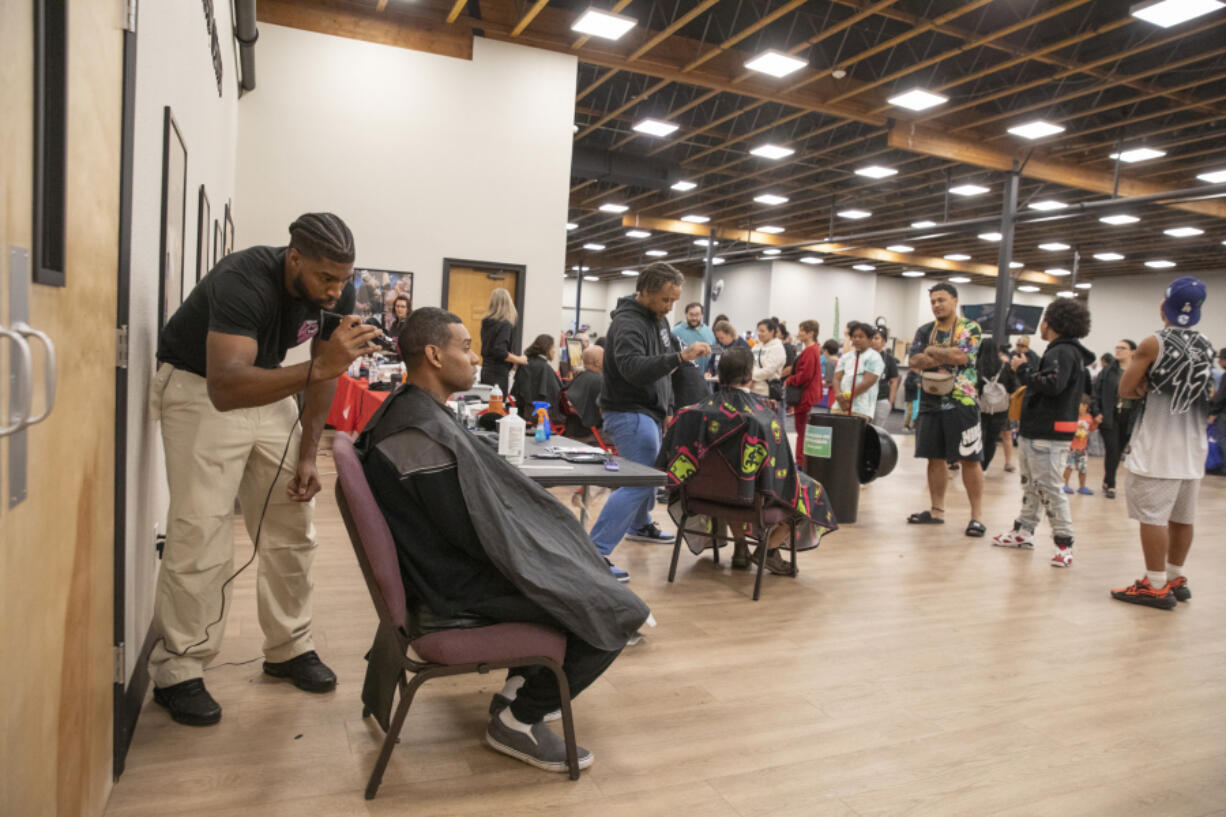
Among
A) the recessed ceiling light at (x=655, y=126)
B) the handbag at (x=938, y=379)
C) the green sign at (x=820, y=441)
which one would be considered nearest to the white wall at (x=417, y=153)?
the recessed ceiling light at (x=655, y=126)

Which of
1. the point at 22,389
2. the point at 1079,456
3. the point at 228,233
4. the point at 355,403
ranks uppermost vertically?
the point at 228,233

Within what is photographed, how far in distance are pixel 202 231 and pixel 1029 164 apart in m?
10.7

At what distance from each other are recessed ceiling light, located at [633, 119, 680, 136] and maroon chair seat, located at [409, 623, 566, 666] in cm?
917

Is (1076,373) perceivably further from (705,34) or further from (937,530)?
(705,34)

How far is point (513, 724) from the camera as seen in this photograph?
2.12 metres

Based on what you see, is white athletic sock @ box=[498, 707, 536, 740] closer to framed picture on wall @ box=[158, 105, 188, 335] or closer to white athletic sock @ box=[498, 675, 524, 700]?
white athletic sock @ box=[498, 675, 524, 700]

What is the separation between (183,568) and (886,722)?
209 centimetres

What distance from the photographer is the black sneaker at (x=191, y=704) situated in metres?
2.19

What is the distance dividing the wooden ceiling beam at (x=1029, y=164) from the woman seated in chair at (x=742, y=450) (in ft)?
24.2

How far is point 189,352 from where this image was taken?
2143mm

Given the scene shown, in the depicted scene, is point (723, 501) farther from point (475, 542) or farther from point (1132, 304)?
point (1132, 304)

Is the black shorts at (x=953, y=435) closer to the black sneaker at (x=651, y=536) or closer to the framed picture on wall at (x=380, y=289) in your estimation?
the black sneaker at (x=651, y=536)

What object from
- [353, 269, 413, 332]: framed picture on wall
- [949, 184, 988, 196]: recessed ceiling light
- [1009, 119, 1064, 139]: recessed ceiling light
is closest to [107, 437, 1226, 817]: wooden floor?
[353, 269, 413, 332]: framed picture on wall

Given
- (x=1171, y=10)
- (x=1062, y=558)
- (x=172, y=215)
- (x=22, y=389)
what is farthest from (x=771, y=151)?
(x=22, y=389)
